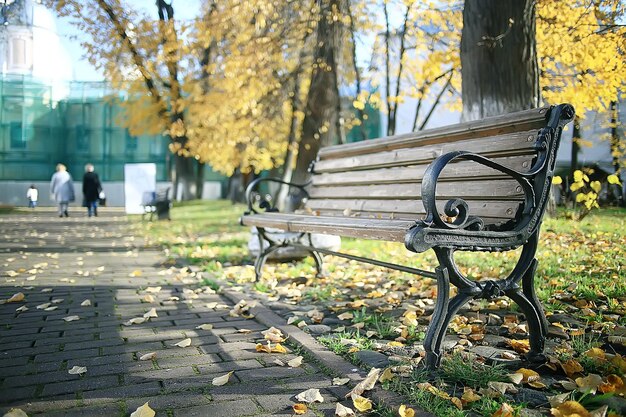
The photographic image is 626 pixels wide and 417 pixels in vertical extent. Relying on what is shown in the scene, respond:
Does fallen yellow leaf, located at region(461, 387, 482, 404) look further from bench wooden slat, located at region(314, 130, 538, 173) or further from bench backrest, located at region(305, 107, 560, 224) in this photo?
bench wooden slat, located at region(314, 130, 538, 173)

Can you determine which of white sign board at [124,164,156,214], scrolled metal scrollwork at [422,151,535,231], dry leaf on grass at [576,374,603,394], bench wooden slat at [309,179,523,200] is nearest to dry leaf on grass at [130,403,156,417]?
scrolled metal scrollwork at [422,151,535,231]

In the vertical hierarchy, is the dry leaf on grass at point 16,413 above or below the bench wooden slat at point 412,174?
below

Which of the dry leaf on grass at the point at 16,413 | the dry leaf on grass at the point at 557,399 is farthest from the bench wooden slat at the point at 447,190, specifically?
the dry leaf on grass at the point at 16,413

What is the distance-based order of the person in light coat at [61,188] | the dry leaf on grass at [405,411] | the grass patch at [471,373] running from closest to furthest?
1. the dry leaf on grass at [405,411]
2. the grass patch at [471,373]
3. the person in light coat at [61,188]

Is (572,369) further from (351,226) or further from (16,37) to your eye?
(16,37)

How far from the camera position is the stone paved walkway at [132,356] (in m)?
2.41

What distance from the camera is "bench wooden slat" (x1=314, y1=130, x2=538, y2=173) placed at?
3.12 m

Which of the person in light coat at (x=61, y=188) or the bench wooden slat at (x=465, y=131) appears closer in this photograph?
the bench wooden slat at (x=465, y=131)

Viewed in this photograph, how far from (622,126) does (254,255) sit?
4405 mm

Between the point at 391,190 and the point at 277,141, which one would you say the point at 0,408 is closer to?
the point at 391,190

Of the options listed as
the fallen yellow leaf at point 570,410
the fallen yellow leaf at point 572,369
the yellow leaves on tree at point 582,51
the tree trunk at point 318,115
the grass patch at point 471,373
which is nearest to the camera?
the fallen yellow leaf at point 570,410

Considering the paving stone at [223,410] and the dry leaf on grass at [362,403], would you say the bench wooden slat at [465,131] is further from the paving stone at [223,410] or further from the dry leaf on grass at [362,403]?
the paving stone at [223,410]

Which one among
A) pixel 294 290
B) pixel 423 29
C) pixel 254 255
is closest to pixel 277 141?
pixel 423 29

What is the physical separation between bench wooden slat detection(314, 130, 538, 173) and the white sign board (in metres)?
15.6
